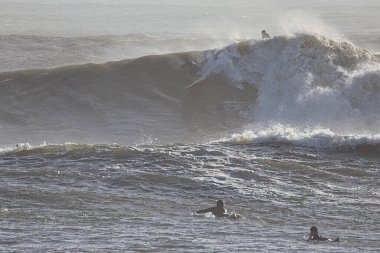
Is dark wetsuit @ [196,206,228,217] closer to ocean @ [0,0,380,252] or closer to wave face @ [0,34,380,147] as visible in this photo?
ocean @ [0,0,380,252]

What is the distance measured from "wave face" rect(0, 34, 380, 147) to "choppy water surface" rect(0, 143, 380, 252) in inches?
140

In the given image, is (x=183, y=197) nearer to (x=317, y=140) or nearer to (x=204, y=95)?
(x=317, y=140)

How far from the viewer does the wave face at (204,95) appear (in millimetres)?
23547

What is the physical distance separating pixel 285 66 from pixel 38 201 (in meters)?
13.3

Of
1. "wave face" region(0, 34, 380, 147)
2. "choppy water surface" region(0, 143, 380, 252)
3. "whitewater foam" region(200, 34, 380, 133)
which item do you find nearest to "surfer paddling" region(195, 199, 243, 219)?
"choppy water surface" region(0, 143, 380, 252)

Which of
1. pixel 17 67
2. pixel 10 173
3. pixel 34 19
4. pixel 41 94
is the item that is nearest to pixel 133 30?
Result: pixel 34 19

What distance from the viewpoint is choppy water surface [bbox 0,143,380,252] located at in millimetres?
12375

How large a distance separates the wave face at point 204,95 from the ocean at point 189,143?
0.05 meters

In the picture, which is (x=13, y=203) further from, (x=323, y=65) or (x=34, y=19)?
(x=34, y=19)

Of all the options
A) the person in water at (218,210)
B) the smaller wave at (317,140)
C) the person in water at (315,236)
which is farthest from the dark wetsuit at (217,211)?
the smaller wave at (317,140)

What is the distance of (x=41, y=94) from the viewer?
1041 inches

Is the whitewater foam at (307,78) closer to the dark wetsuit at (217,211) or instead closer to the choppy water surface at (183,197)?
the choppy water surface at (183,197)

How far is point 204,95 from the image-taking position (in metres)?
26.0

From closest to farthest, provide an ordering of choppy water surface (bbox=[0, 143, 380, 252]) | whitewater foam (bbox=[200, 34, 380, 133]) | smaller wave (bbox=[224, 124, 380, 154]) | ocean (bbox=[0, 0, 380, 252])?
choppy water surface (bbox=[0, 143, 380, 252]) → ocean (bbox=[0, 0, 380, 252]) → smaller wave (bbox=[224, 124, 380, 154]) → whitewater foam (bbox=[200, 34, 380, 133])
